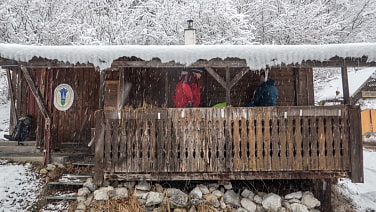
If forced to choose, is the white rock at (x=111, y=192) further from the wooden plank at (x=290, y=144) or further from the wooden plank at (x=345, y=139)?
the wooden plank at (x=345, y=139)

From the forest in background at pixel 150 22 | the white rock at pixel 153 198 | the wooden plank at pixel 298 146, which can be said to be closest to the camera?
the white rock at pixel 153 198

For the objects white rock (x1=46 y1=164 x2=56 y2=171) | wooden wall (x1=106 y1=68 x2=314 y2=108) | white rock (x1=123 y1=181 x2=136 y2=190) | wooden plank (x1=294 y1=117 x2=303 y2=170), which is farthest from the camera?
wooden wall (x1=106 y1=68 x2=314 y2=108)

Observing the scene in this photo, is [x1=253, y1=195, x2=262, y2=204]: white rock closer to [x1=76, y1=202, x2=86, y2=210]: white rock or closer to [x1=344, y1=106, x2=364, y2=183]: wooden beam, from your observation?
[x1=344, y1=106, x2=364, y2=183]: wooden beam

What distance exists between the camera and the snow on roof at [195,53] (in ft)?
18.9

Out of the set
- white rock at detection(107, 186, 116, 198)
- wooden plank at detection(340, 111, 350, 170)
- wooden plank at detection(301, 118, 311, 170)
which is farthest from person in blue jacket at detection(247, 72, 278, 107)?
white rock at detection(107, 186, 116, 198)

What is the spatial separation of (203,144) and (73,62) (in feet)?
10.6

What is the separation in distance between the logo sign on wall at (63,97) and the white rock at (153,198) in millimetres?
4491

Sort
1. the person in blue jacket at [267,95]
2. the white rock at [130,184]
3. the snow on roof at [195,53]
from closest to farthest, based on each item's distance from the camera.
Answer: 1. the snow on roof at [195,53]
2. the white rock at [130,184]
3. the person in blue jacket at [267,95]

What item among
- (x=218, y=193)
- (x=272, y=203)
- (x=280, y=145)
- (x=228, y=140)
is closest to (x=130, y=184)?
(x=218, y=193)

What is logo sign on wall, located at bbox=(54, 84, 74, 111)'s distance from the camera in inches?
345

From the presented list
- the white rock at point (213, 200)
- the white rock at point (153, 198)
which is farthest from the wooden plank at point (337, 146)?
the white rock at point (153, 198)

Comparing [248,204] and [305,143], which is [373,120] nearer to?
[305,143]

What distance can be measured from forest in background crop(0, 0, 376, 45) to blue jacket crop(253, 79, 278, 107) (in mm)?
7412

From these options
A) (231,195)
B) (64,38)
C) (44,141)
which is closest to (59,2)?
(64,38)
